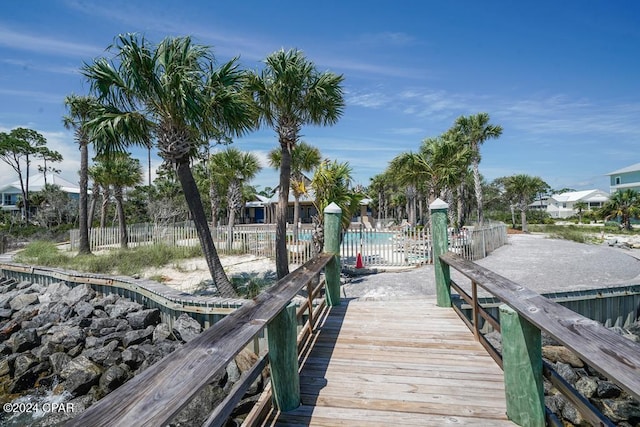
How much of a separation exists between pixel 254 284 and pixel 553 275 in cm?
843

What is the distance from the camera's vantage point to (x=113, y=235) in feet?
61.3

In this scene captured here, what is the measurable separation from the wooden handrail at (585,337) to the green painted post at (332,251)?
3.08 metres

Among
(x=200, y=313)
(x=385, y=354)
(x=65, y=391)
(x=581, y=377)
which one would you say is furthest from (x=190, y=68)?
(x=581, y=377)

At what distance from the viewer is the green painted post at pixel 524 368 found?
7.78 feet

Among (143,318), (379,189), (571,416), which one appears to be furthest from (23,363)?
(379,189)

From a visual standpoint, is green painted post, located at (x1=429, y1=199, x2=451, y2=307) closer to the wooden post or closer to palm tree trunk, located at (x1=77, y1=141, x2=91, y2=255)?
the wooden post

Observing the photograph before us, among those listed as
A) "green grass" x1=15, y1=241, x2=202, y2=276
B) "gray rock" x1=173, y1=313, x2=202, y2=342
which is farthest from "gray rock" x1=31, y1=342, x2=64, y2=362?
"green grass" x1=15, y1=241, x2=202, y2=276

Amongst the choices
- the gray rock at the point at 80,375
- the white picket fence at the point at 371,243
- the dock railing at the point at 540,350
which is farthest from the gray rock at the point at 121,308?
the dock railing at the point at 540,350

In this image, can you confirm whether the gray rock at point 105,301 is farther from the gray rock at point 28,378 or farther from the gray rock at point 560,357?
the gray rock at point 560,357

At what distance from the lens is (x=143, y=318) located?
7.37 meters

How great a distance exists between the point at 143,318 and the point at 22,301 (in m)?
5.34

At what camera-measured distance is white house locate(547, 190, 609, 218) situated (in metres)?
59.5

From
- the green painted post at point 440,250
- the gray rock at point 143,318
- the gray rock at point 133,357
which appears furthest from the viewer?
the gray rock at point 143,318

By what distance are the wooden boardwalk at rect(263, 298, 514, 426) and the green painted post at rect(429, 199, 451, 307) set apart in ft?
1.08
